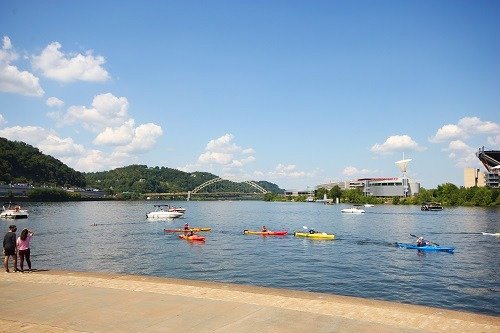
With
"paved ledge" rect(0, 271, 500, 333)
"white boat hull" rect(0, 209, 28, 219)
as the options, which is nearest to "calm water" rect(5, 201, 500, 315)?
"paved ledge" rect(0, 271, 500, 333)

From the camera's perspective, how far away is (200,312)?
1291 centimetres

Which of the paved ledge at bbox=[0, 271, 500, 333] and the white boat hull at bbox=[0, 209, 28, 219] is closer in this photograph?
the paved ledge at bbox=[0, 271, 500, 333]

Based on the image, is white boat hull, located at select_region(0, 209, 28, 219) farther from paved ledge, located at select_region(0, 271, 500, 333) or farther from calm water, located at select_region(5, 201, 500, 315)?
paved ledge, located at select_region(0, 271, 500, 333)

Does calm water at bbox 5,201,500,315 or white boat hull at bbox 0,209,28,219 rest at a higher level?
white boat hull at bbox 0,209,28,219

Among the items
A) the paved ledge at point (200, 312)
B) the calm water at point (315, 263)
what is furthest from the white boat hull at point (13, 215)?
the paved ledge at point (200, 312)

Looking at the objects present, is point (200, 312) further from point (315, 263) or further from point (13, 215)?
point (13, 215)

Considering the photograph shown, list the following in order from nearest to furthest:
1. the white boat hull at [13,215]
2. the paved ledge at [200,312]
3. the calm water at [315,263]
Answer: the paved ledge at [200,312] → the calm water at [315,263] → the white boat hull at [13,215]

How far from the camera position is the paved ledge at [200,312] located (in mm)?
11562

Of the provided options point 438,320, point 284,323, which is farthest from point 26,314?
point 438,320

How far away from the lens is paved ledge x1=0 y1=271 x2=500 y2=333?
11562 mm

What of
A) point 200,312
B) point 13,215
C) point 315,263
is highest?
point 200,312

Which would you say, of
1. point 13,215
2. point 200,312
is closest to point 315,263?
point 200,312

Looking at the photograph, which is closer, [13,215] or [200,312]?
[200,312]

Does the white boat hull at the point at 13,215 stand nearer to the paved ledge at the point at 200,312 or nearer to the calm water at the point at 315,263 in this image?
the calm water at the point at 315,263
